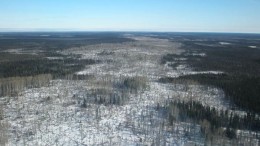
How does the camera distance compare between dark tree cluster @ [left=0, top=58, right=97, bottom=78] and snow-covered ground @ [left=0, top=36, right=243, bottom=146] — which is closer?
snow-covered ground @ [left=0, top=36, right=243, bottom=146]

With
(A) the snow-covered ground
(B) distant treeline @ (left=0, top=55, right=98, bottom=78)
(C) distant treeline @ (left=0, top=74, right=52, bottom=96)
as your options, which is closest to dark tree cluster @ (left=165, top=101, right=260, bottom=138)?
(A) the snow-covered ground

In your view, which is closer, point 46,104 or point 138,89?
point 46,104

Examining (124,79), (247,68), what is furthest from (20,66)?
(247,68)

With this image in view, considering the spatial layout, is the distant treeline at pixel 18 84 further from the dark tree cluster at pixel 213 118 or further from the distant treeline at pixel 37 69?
the dark tree cluster at pixel 213 118

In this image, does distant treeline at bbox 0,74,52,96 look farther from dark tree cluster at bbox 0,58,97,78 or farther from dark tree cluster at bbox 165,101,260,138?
dark tree cluster at bbox 165,101,260,138

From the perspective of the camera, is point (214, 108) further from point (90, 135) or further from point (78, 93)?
point (78, 93)

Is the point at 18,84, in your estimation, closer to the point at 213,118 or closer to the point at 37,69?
the point at 37,69

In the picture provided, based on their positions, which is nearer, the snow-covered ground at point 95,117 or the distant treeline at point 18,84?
the snow-covered ground at point 95,117

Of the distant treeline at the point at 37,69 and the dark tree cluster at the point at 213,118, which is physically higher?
the distant treeline at the point at 37,69

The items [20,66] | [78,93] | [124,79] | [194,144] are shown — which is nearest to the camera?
[194,144]

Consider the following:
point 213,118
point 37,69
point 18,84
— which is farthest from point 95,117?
point 37,69

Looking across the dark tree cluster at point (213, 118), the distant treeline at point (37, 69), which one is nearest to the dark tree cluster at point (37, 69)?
the distant treeline at point (37, 69)
